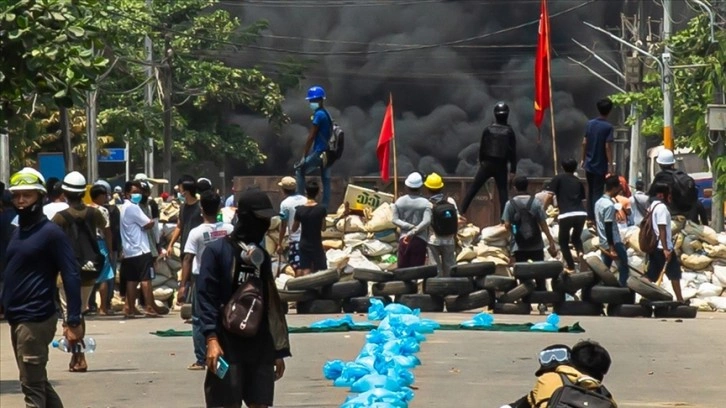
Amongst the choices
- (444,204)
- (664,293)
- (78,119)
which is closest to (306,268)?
(444,204)

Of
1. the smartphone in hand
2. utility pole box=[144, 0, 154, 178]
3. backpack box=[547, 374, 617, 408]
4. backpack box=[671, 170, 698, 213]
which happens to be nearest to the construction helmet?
the smartphone in hand

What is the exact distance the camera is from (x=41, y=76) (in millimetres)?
12695

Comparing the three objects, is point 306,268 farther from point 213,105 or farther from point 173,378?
point 213,105

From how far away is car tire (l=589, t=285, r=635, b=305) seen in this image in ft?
63.2

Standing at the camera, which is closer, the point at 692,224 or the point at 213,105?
the point at 692,224

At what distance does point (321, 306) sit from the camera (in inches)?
784

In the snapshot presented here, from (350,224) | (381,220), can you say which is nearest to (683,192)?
(381,220)

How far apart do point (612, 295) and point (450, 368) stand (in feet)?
18.9

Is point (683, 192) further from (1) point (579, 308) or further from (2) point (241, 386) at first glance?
(2) point (241, 386)

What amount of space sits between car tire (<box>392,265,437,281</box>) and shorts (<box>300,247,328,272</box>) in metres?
1.19

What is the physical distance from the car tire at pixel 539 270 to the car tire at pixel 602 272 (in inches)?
14.2

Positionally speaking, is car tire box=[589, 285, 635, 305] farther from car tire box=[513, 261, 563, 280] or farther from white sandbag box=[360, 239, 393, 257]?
white sandbag box=[360, 239, 393, 257]

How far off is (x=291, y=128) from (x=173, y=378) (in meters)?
48.0

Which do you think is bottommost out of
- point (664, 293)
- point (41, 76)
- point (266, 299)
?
point (664, 293)
